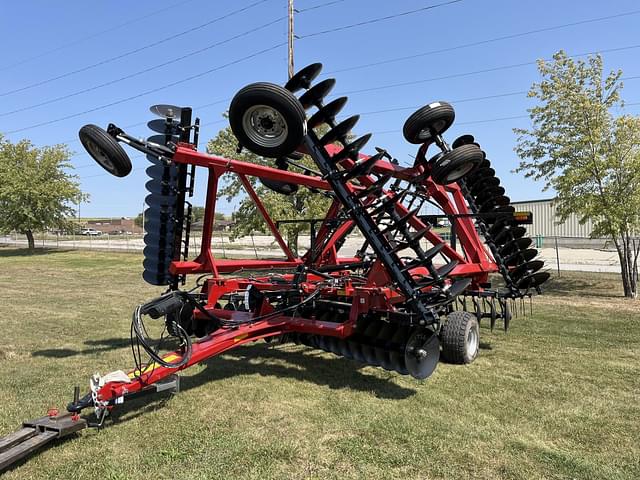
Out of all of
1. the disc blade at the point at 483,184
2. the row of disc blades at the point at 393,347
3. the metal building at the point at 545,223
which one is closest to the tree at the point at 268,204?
the disc blade at the point at 483,184

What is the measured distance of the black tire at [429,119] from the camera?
19.0 feet

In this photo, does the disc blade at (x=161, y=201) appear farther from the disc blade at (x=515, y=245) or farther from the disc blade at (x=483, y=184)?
the disc blade at (x=515, y=245)

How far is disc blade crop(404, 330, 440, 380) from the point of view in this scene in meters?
5.43

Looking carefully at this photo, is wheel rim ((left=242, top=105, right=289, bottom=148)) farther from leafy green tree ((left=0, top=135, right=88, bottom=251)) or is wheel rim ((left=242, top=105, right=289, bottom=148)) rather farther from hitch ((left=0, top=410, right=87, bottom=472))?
leafy green tree ((left=0, top=135, right=88, bottom=251))

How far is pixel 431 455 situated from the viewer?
3.92m

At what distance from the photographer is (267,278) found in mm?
7430

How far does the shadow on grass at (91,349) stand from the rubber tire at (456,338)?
450 cm

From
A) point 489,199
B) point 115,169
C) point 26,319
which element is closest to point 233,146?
point 26,319

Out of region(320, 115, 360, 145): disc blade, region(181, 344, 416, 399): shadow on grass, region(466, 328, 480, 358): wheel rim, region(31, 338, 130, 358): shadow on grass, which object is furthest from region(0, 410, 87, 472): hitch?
region(466, 328, 480, 358): wheel rim

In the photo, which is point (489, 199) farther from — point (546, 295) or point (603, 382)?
point (546, 295)

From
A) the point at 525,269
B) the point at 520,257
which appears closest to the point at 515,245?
the point at 520,257

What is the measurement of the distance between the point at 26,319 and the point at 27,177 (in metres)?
28.6

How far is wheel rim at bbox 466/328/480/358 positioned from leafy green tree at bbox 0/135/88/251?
112 feet

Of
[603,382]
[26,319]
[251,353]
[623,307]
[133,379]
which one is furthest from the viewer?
[623,307]
